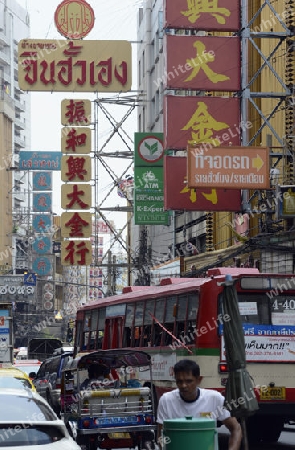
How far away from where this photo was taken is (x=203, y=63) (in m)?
32.4

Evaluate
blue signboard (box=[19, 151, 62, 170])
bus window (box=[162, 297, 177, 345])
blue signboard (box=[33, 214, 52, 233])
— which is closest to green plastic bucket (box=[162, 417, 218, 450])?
bus window (box=[162, 297, 177, 345])

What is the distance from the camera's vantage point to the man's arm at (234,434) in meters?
9.34

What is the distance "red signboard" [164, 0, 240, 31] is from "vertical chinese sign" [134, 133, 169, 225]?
13.4 m

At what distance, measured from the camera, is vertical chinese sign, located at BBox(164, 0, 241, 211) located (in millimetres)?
32312

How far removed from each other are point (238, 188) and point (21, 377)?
56.0ft

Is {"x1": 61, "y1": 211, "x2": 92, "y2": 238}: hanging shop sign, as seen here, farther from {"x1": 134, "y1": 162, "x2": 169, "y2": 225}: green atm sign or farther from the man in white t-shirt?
the man in white t-shirt

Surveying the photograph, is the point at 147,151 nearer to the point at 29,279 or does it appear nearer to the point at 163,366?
the point at 163,366

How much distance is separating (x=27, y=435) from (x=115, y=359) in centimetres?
862

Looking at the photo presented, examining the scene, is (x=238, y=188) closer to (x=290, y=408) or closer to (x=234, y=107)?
(x=234, y=107)

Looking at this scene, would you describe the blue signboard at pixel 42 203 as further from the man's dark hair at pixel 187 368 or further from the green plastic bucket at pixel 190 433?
the green plastic bucket at pixel 190 433

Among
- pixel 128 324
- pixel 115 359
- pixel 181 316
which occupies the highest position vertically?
pixel 181 316

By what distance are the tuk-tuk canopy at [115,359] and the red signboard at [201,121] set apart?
14465mm

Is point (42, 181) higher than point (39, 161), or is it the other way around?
point (39, 161)

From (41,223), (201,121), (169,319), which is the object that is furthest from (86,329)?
(41,223)
